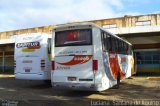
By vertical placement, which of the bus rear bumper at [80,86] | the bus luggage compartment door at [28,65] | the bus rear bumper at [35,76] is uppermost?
the bus luggage compartment door at [28,65]

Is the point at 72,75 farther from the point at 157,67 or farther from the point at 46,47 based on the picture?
the point at 157,67

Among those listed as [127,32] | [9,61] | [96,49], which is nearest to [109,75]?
[96,49]

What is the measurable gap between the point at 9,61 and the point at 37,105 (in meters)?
34.7

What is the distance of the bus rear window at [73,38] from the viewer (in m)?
13.3

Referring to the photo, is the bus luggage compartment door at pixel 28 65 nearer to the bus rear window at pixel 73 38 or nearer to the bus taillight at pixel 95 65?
the bus rear window at pixel 73 38

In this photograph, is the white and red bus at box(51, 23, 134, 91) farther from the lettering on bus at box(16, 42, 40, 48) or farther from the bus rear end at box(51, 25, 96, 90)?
the lettering on bus at box(16, 42, 40, 48)

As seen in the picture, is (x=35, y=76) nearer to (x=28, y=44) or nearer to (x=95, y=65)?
(x=28, y=44)

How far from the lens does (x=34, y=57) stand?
17.5 metres

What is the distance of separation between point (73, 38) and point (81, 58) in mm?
1009

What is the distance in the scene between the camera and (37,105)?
1116 cm

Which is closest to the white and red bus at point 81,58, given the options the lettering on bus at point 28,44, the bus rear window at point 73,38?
the bus rear window at point 73,38

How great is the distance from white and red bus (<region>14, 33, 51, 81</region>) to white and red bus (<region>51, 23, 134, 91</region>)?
10.9 ft

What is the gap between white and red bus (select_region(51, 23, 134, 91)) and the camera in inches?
509

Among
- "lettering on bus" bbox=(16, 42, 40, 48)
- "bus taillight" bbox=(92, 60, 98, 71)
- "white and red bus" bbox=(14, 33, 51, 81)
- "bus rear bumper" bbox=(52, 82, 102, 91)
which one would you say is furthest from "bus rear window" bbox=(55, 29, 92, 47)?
"lettering on bus" bbox=(16, 42, 40, 48)
